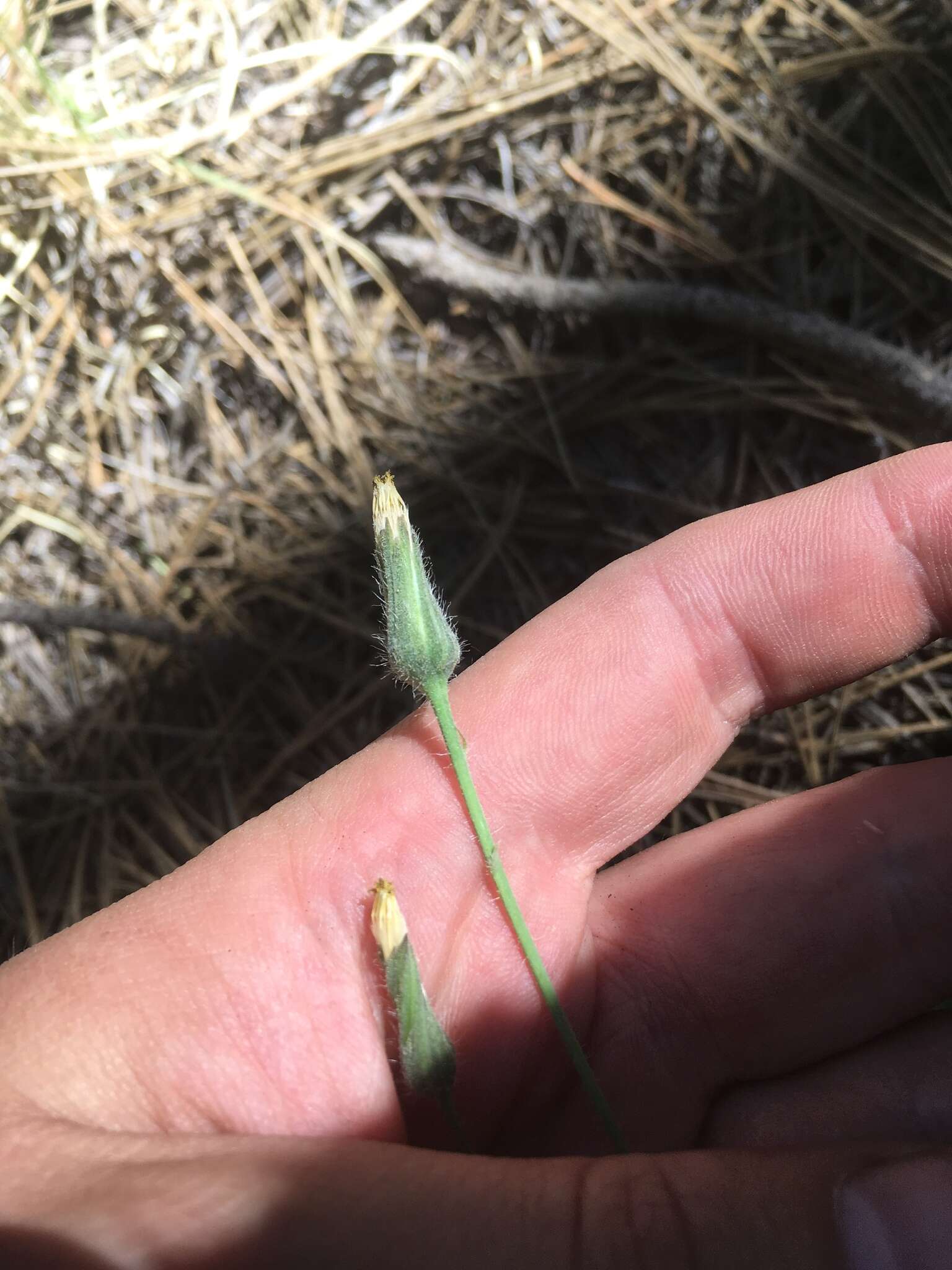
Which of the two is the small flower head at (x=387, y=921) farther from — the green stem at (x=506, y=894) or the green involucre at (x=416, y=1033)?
the green stem at (x=506, y=894)

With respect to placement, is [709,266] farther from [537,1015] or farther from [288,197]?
[537,1015]

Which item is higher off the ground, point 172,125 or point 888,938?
point 172,125

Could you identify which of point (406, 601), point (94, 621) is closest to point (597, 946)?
point (406, 601)

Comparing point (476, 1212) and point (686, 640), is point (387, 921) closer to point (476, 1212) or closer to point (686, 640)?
point (476, 1212)

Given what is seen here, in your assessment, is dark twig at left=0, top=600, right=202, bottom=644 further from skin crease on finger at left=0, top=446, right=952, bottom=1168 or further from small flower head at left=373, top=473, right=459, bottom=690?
small flower head at left=373, top=473, right=459, bottom=690

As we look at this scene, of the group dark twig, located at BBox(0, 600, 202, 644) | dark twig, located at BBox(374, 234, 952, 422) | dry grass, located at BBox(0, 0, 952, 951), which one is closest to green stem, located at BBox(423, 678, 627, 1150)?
dry grass, located at BBox(0, 0, 952, 951)

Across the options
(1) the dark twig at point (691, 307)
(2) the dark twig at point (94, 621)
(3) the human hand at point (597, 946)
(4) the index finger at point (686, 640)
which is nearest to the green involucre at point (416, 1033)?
(3) the human hand at point (597, 946)

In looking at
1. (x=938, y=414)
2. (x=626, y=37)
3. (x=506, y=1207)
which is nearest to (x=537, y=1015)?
(x=506, y=1207)
